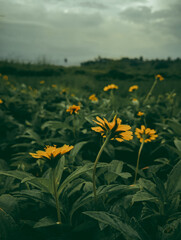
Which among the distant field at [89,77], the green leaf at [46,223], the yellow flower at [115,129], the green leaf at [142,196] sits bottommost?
the green leaf at [46,223]

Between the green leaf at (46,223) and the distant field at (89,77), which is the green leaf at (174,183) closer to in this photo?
the green leaf at (46,223)

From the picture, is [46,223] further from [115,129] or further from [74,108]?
[74,108]

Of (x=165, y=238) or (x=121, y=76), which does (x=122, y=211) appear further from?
(x=121, y=76)

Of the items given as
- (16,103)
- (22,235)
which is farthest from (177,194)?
(16,103)

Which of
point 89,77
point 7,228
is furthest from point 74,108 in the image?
point 89,77

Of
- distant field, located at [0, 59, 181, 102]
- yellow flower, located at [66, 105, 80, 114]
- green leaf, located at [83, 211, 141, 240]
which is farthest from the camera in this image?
distant field, located at [0, 59, 181, 102]

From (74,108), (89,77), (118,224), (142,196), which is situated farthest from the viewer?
(89,77)

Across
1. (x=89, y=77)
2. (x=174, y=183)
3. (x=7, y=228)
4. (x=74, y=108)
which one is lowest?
(x=7, y=228)

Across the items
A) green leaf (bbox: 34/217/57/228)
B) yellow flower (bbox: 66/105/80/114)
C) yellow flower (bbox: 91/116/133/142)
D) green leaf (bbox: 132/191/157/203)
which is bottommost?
green leaf (bbox: 34/217/57/228)

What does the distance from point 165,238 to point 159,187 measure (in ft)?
0.66

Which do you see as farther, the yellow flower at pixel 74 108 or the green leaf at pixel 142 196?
the yellow flower at pixel 74 108

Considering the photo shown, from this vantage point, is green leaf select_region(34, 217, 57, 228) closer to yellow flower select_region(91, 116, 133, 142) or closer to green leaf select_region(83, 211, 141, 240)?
green leaf select_region(83, 211, 141, 240)

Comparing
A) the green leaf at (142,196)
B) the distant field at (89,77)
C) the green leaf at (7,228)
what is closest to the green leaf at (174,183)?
the green leaf at (142,196)

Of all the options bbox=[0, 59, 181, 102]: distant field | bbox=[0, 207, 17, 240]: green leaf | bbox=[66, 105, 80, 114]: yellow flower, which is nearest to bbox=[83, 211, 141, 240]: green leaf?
bbox=[0, 207, 17, 240]: green leaf
